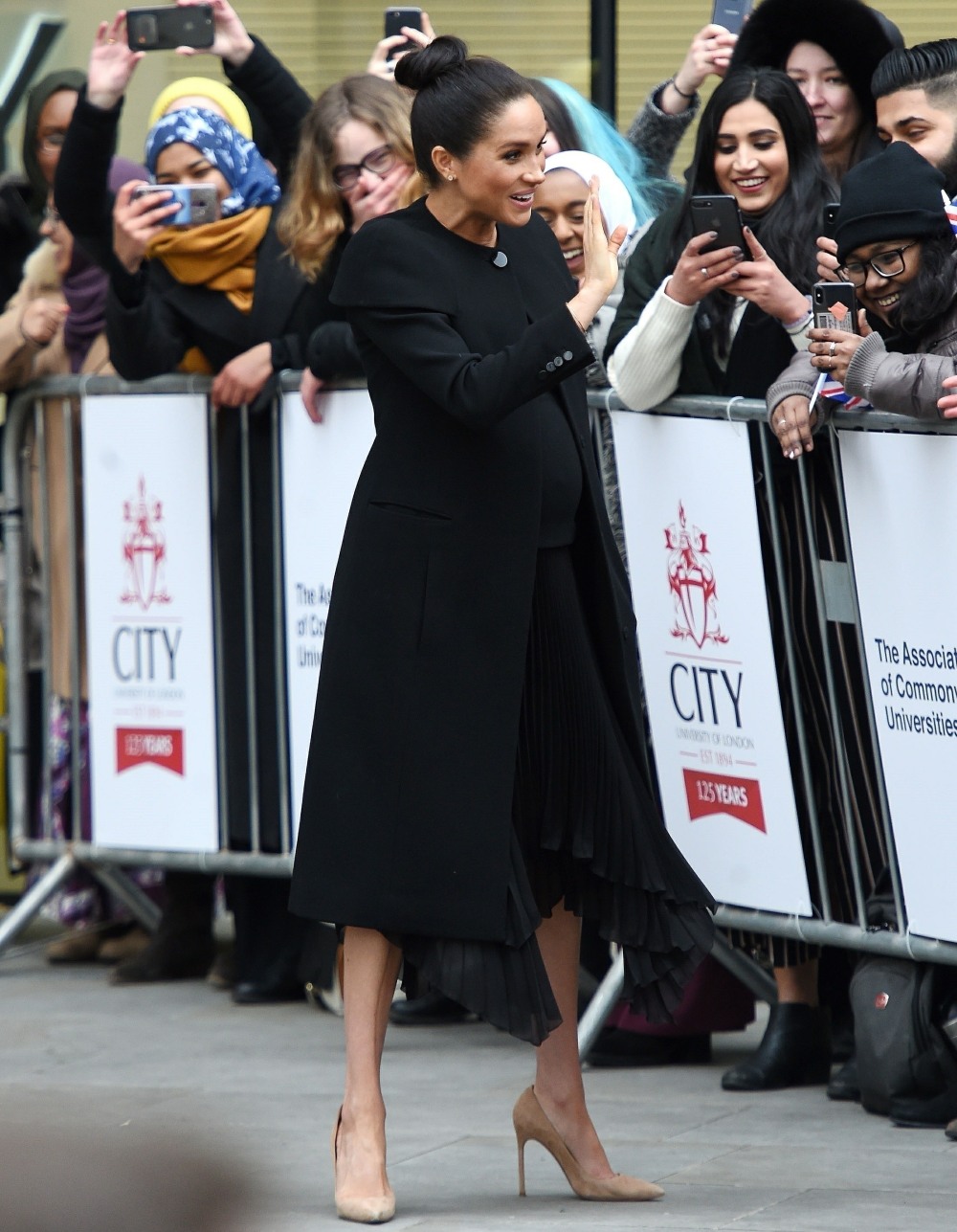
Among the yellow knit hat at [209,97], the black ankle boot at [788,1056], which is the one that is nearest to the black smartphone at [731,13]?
the yellow knit hat at [209,97]

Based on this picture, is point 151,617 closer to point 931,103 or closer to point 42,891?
point 42,891

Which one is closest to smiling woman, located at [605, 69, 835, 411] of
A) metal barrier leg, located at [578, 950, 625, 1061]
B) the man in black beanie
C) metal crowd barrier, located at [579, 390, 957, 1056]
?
metal crowd barrier, located at [579, 390, 957, 1056]

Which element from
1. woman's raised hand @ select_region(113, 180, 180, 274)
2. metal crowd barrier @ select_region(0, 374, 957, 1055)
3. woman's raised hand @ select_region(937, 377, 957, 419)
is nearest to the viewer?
woman's raised hand @ select_region(937, 377, 957, 419)

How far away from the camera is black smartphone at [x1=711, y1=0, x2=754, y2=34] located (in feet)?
17.8

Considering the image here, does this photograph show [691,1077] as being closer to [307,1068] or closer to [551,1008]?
[307,1068]

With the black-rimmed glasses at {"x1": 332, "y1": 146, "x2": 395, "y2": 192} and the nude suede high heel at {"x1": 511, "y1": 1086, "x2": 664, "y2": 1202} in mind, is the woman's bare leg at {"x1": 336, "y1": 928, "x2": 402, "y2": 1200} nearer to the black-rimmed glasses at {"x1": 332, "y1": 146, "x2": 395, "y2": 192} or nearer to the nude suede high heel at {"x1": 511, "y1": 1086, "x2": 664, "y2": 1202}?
the nude suede high heel at {"x1": 511, "y1": 1086, "x2": 664, "y2": 1202}

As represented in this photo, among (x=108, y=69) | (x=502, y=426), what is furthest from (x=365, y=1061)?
(x=108, y=69)

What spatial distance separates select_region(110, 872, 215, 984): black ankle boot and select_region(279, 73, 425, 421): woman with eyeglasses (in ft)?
5.52

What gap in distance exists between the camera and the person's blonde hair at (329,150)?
5066 mm

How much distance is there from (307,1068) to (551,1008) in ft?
5.22

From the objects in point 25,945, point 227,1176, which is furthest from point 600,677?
point 25,945

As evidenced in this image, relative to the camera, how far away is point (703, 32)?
210 inches

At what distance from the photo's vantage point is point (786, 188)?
448 centimetres

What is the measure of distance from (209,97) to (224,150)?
0.41 m
